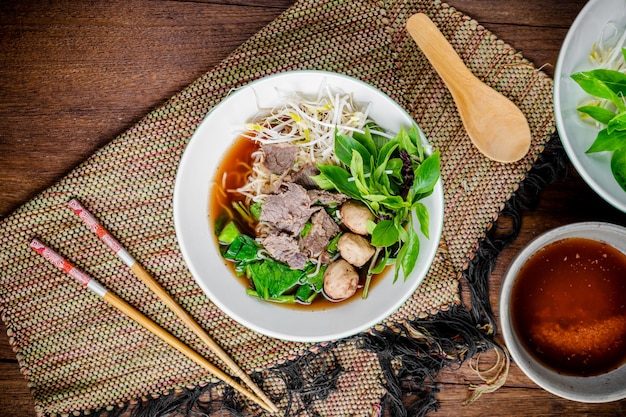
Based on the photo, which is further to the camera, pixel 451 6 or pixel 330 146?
pixel 451 6

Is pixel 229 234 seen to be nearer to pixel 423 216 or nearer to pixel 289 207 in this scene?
pixel 289 207

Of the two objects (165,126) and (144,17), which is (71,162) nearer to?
(165,126)

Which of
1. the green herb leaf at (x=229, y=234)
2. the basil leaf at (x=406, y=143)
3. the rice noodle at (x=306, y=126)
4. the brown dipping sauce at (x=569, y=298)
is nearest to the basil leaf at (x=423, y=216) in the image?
the basil leaf at (x=406, y=143)

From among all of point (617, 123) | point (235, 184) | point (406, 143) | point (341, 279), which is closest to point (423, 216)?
point (406, 143)

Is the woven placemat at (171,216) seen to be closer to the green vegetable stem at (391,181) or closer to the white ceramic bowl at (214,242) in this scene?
the white ceramic bowl at (214,242)

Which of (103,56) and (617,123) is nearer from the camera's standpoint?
(617,123)

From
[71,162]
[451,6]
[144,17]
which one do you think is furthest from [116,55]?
[451,6]

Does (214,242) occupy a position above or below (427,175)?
below

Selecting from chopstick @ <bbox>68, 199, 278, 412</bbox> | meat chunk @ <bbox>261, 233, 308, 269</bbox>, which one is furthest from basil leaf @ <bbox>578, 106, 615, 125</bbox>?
chopstick @ <bbox>68, 199, 278, 412</bbox>
